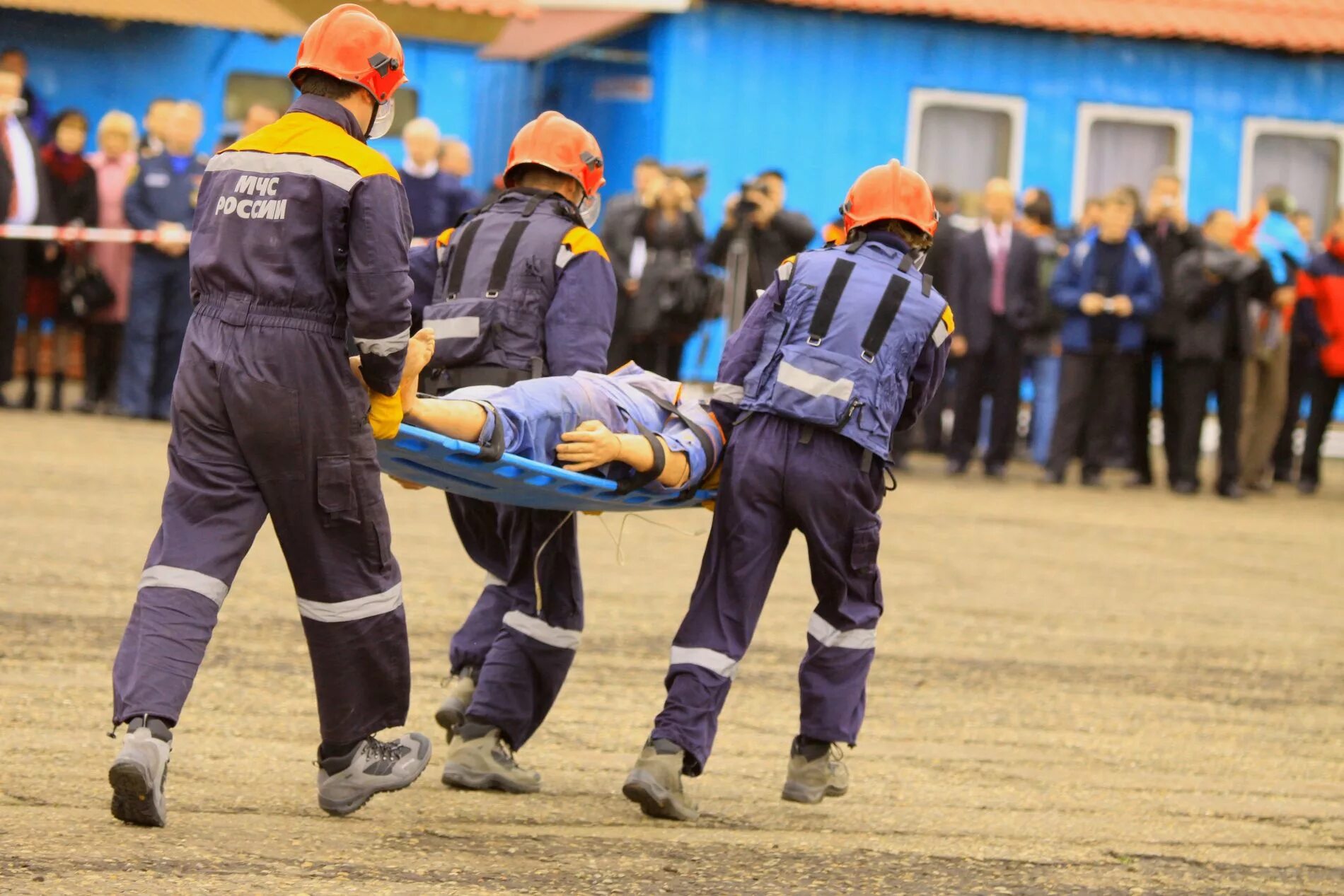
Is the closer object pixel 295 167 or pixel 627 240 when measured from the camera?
pixel 295 167

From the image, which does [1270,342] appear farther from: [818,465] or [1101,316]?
[818,465]

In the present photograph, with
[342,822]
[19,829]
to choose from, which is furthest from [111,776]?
[342,822]

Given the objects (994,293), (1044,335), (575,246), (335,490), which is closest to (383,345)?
(335,490)

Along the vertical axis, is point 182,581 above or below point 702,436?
below

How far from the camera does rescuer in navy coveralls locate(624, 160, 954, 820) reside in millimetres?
6148

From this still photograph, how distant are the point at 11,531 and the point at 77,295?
593cm

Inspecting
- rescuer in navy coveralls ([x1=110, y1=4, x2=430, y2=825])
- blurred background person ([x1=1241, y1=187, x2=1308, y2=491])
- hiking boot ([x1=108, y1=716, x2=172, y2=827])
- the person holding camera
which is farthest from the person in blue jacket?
hiking boot ([x1=108, y1=716, x2=172, y2=827])

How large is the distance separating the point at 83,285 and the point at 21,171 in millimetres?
964

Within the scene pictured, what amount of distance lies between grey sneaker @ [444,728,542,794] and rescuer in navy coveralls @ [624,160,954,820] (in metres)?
0.44

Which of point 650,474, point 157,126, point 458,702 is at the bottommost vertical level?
point 458,702

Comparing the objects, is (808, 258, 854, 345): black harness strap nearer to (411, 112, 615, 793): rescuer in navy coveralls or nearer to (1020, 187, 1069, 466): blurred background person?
(411, 112, 615, 793): rescuer in navy coveralls

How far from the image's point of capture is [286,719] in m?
6.91

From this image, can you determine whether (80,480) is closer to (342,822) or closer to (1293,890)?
(342,822)

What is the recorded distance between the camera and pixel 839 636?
6.35 meters
